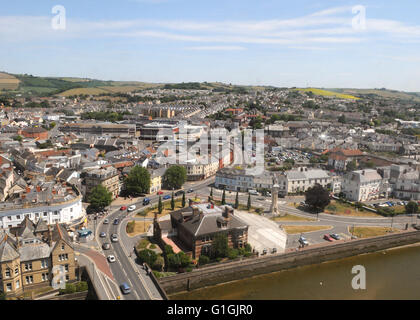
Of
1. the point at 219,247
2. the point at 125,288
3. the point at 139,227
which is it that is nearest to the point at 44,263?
the point at 125,288

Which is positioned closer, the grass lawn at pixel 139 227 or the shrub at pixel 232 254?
the shrub at pixel 232 254

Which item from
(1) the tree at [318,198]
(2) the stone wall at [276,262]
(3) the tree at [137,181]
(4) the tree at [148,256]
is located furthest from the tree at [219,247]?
(3) the tree at [137,181]

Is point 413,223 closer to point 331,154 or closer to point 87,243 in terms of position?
point 331,154

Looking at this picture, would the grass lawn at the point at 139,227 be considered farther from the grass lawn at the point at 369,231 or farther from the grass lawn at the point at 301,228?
the grass lawn at the point at 369,231

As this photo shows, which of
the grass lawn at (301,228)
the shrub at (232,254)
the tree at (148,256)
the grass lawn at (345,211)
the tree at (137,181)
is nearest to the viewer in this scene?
the tree at (148,256)

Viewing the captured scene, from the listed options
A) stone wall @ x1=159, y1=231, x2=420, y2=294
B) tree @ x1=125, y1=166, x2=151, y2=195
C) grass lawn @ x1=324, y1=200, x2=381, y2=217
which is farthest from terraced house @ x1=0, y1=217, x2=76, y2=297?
grass lawn @ x1=324, y1=200, x2=381, y2=217

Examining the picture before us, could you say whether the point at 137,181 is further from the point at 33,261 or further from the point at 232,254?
the point at 33,261

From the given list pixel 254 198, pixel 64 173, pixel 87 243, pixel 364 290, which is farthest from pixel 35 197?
pixel 364 290
